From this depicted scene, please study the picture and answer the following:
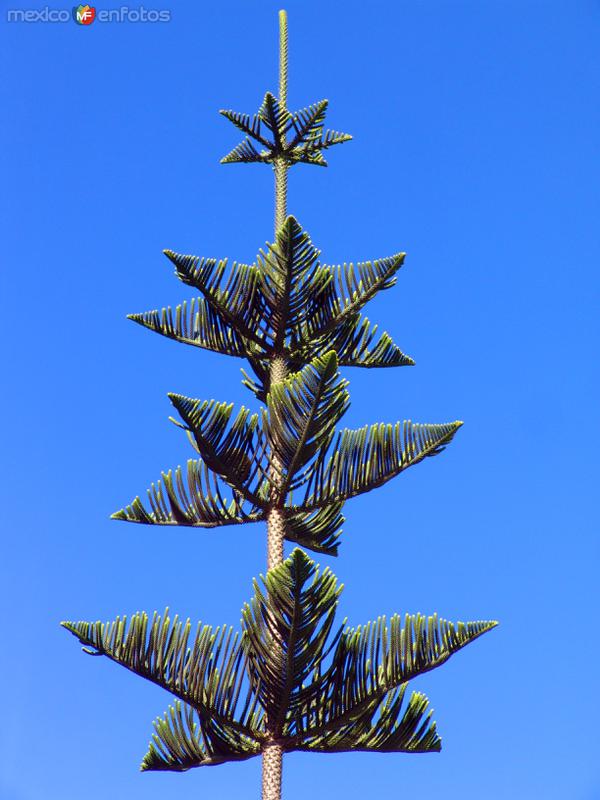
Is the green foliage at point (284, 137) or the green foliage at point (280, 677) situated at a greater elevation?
the green foliage at point (284, 137)

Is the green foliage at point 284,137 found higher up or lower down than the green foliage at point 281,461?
higher up

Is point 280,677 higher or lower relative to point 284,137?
lower

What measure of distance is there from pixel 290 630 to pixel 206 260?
2.49 m

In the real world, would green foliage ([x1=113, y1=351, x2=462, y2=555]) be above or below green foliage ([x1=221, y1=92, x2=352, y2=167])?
below

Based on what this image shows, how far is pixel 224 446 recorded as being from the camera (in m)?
6.57

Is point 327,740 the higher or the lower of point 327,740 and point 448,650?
the lower

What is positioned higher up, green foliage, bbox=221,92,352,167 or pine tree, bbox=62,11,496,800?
green foliage, bbox=221,92,352,167

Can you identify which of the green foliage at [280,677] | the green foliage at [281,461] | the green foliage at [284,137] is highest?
the green foliage at [284,137]

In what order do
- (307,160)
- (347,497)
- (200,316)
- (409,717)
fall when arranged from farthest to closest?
(307,160) → (200,316) → (347,497) → (409,717)

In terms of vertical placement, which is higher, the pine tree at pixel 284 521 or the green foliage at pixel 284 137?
the green foliage at pixel 284 137

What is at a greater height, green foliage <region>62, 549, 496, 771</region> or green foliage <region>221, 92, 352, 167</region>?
green foliage <region>221, 92, 352, 167</region>

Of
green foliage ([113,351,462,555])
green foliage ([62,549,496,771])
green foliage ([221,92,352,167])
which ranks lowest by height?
green foliage ([62,549,496,771])

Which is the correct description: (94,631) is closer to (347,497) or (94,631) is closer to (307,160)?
(347,497)

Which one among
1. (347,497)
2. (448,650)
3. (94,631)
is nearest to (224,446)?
(347,497)
